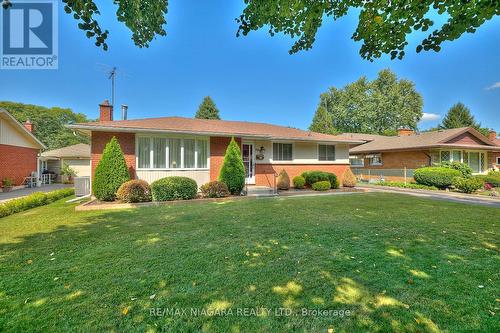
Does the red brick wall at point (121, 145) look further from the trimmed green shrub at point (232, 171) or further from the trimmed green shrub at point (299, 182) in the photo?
the trimmed green shrub at point (299, 182)

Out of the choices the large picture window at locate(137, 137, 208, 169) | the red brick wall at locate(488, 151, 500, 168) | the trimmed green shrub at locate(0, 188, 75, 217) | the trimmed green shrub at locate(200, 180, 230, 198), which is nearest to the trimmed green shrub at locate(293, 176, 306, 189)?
the trimmed green shrub at locate(200, 180, 230, 198)

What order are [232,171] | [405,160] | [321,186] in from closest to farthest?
[232,171] < [321,186] < [405,160]

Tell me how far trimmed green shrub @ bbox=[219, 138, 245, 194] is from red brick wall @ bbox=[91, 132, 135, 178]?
160 inches

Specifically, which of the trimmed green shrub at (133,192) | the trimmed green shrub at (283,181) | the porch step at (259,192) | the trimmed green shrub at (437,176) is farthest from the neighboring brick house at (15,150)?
the trimmed green shrub at (437,176)

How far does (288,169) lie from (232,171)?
481cm

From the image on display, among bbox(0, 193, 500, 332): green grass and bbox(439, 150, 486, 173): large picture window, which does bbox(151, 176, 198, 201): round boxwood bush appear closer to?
bbox(0, 193, 500, 332): green grass

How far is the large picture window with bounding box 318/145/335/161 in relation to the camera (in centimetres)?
1534

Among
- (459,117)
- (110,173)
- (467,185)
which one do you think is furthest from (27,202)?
(459,117)

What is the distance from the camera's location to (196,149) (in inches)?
457

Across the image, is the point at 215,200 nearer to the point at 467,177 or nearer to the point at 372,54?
the point at 372,54

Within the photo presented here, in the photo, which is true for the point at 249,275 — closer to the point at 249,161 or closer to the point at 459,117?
the point at 249,161

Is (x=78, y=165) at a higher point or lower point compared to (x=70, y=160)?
lower

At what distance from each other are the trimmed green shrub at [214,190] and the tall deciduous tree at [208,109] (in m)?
25.2

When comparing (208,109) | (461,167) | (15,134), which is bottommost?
(461,167)
